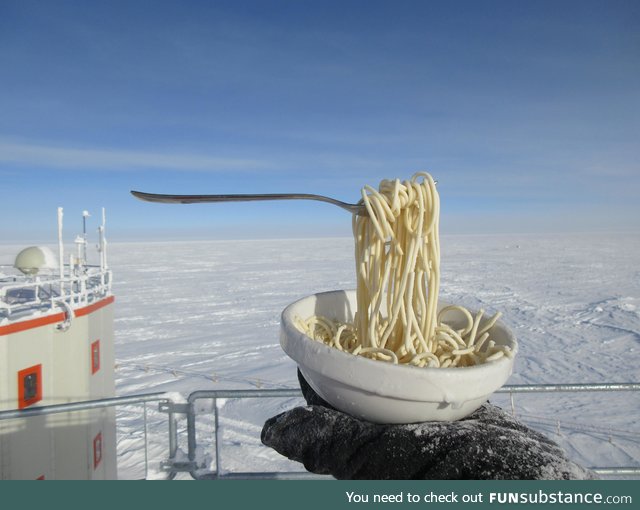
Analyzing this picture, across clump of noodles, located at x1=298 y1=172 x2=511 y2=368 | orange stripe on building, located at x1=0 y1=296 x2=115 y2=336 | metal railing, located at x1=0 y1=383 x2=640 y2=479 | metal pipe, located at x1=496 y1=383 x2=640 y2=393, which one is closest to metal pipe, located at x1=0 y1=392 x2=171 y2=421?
metal railing, located at x1=0 y1=383 x2=640 y2=479

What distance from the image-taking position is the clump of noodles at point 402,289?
2000mm

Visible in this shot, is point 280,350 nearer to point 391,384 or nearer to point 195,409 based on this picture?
point 195,409

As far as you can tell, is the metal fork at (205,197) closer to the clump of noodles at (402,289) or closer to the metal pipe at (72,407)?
the clump of noodles at (402,289)

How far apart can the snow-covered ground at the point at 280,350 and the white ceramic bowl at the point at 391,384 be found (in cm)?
195

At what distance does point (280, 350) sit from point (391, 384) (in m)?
17.9

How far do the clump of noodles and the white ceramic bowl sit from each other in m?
0.24

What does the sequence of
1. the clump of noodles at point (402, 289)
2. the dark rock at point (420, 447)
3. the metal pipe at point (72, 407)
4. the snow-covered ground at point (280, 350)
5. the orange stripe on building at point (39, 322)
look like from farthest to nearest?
1. the snow-covered ground at point (280, 350)
2. the orange stripe on building at point (39, 322)
3. the metal pipe at point (72, 407)
4. the clump of noodles at point (402, 289)
5. the dark rock at point (420, 447)

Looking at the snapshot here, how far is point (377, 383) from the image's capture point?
1.61 m

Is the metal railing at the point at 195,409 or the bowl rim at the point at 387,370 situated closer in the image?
the bowl rim at the point at 387,370

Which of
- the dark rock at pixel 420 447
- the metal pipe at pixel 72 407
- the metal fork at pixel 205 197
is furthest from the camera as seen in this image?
the metal pipe at pixel 72 407

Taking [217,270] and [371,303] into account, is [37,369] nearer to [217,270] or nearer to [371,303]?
[371,303]

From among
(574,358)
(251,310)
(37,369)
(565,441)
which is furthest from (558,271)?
(37,369)

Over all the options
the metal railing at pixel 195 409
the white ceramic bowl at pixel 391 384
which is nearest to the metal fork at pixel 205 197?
the white ceramic bowl at pixel 391 384

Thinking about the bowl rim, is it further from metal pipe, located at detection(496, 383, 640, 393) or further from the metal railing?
metal pipe, located at detection(496, 383, 640, 393)
